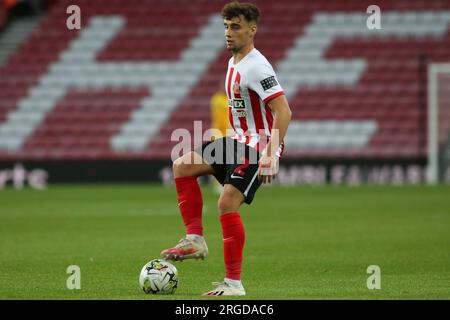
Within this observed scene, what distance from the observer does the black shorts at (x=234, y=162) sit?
642cm

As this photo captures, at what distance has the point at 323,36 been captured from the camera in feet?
78.9

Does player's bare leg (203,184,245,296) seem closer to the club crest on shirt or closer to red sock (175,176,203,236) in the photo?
red sock (175,176,203,236)

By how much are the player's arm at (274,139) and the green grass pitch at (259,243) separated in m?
0.79

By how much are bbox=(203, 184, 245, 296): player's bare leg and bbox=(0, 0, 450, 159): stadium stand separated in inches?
595

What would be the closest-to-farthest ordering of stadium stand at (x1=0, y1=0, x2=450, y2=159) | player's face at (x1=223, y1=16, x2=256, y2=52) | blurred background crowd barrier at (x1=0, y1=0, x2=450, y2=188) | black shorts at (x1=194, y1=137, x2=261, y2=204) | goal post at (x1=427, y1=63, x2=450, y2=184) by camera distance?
black shorts at (x1=194, y1=137, x2=261, y2=204) < player's face at (x1=223, y1=16, x2=256, y2=52) < goal post at (x1=427, y1=63, x2=450, y2=184) < blurred background crowd barrier at (x1=0, y1=0, x2=450, y2=188) < stadium stand at (x1=0, y1=0, x2=450, y2=159)

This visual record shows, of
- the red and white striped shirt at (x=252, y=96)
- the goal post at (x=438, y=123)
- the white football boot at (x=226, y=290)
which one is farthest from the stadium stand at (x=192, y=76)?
the white football boot at (x=226, y=290)

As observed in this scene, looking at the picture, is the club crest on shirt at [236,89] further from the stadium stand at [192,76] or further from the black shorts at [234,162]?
the stadium stand at [192,76]

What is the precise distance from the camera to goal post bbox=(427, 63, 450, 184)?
21047 mm

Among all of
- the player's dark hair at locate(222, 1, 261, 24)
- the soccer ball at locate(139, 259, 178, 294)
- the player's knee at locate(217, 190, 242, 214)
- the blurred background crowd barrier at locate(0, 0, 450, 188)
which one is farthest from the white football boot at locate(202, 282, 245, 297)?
the blurred background crowd barrier at locate(0, 0, 450, 188)

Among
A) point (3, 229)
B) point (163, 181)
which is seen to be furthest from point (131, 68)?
point (3, 229)

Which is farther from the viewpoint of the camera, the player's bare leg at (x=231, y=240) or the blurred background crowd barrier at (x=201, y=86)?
the blurred background crowd barrier at (x=201, y=86)

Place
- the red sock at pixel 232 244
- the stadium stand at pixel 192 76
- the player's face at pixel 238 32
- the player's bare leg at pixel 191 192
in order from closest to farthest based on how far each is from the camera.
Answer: the red sock at pixel 232 244 < the player's face at pixel 238 32 < the player's bare leg at pixel 191 192 < the stadium stand at pixel 192 76
